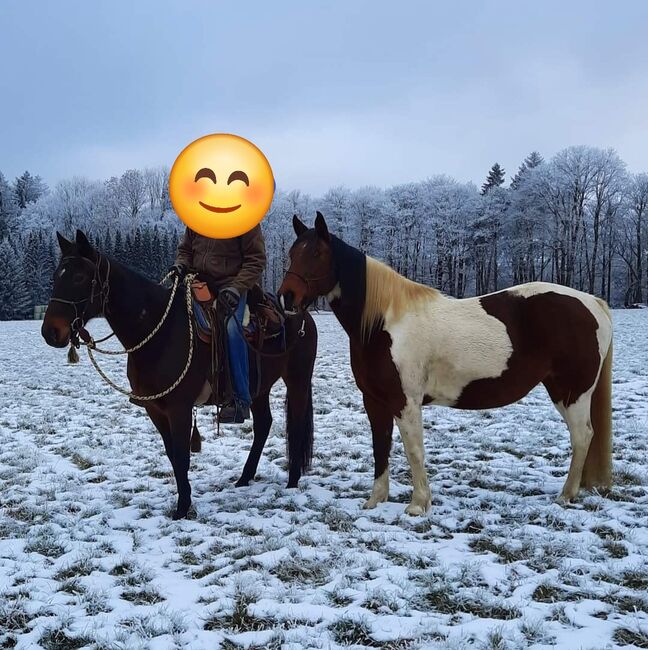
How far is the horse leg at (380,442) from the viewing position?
4.75 meters

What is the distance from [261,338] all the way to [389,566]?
2444 mm

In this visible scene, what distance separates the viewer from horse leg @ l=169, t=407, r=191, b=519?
15.0ft

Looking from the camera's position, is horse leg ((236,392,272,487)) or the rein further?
horse leg ((236,392,272,487))

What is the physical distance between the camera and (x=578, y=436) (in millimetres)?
4641

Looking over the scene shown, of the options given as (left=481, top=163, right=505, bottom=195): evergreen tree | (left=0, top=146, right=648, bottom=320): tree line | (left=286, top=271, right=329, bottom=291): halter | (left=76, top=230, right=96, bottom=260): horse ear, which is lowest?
(left=286, top=271, right=329, bottom=291): halter

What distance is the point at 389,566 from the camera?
3.48 meters

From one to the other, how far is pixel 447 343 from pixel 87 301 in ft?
10.0

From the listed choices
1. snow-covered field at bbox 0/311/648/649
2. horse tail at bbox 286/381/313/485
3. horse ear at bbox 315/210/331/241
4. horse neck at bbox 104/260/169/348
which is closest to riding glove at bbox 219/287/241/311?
horse neck at bbox 104/260/169/348

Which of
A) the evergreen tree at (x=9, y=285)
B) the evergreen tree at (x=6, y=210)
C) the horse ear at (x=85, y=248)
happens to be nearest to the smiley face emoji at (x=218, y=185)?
the horse ear at (x=85, y=248)

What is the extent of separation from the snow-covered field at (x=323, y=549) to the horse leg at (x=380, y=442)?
205mm

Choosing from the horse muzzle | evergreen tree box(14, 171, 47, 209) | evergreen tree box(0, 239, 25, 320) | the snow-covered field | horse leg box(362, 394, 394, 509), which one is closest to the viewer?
the snow-covered field

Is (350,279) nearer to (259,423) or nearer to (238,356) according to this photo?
(238,356)

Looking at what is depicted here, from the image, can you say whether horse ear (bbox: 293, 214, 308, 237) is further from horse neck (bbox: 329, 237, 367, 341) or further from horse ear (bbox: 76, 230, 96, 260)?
horse ear (bbox: 76, 230, 96, 260)

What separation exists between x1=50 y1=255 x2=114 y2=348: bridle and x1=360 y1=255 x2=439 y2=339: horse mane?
84.8 inches
